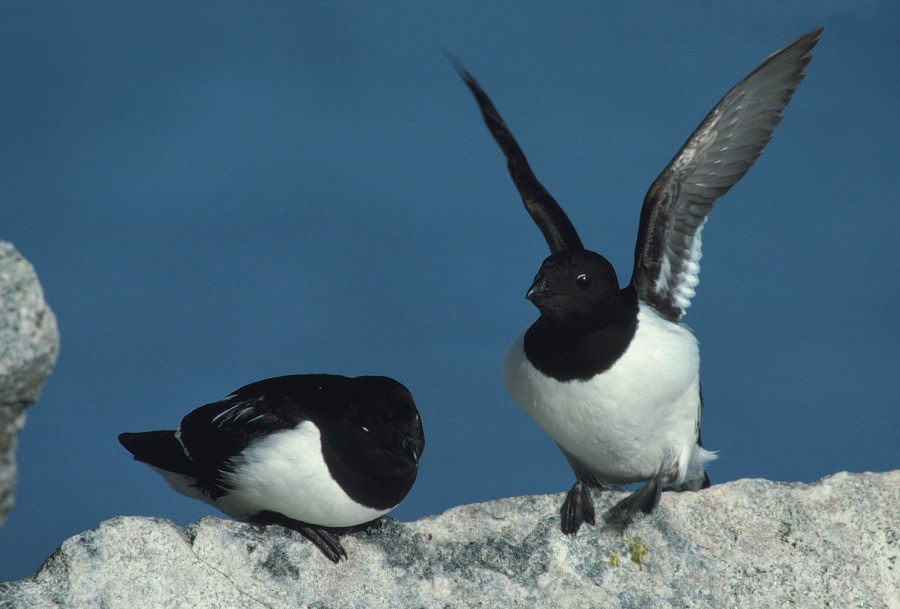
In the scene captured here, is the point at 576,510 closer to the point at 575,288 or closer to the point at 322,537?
the point at 575,288

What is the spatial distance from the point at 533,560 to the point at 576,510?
28 centimetres

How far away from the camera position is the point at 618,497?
4258mm

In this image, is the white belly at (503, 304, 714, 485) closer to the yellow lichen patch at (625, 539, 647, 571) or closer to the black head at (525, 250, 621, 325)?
the black head at (525, 250, 621, 325)

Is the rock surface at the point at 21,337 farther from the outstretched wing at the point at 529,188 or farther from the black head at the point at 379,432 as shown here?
the outstretched wing at the point at 529,188

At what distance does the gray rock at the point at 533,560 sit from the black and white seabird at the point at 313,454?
0.13 m

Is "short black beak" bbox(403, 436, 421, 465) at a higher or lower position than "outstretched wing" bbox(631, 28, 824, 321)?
lower

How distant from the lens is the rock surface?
2320 mm

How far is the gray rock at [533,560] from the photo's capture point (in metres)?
3.39

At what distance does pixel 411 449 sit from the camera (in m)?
3.84

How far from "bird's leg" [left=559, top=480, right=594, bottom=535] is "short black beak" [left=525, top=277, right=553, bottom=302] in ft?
2.31

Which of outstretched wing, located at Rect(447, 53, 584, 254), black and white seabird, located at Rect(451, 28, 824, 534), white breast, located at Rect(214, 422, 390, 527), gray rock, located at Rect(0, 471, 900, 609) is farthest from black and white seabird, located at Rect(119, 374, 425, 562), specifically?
outstretched wing, located at Rect(447, 53, 584, 254)

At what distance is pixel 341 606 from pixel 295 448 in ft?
1.75

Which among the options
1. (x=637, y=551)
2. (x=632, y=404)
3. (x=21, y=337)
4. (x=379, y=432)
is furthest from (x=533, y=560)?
A: (x=21, y=337)

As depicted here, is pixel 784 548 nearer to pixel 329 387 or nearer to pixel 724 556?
pixel 724 556
